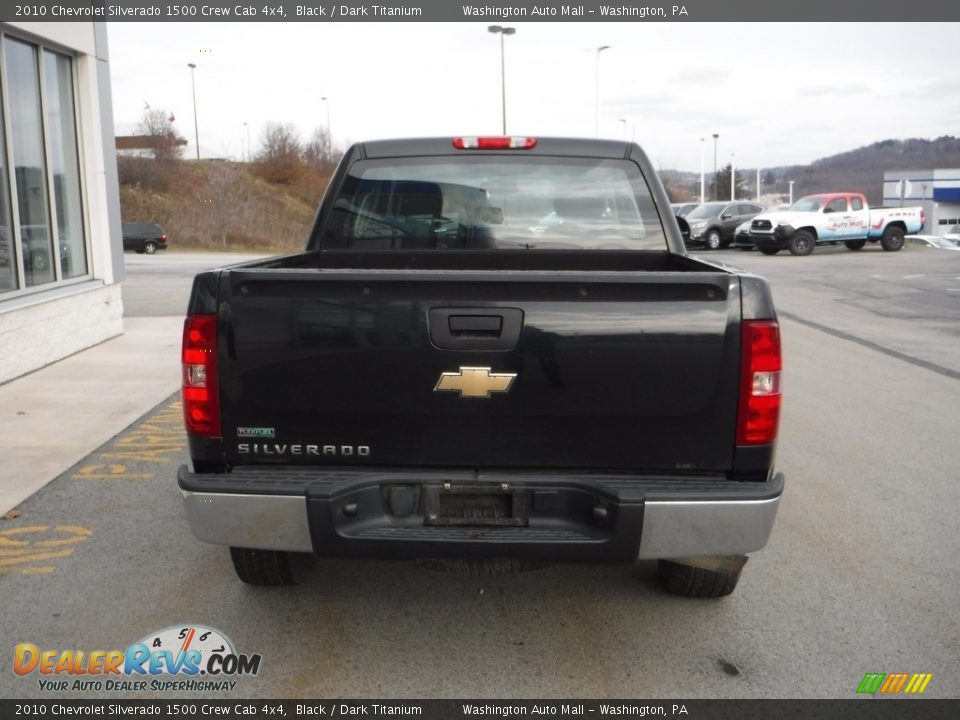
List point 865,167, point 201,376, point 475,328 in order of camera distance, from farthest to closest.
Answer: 1. point 865,167
2. point 201,376
3. point 475,328

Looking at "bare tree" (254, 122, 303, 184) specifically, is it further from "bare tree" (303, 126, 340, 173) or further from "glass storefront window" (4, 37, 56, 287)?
"glass storefront window" (4, 37, 56, 287)

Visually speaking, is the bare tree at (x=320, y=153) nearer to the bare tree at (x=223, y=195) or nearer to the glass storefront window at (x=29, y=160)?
the bare tree at (x=223, y=195)

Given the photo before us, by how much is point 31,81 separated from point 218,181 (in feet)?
189

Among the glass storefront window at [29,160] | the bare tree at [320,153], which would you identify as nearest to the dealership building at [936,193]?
the bare tree at [320,153]

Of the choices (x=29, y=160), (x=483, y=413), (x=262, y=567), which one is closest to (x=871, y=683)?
(x=483, y=413)

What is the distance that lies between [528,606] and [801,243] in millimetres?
26647

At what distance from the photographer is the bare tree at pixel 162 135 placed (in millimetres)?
63062

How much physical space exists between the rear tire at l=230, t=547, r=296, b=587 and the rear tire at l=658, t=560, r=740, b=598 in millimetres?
1618

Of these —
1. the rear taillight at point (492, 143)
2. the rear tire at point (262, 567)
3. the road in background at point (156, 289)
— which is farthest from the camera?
the road in background at point (156, 289)

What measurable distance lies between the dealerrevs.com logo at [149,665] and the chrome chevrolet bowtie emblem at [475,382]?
1.32 m

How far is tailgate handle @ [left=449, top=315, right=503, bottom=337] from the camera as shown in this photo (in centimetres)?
308

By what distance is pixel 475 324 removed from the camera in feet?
10.1
